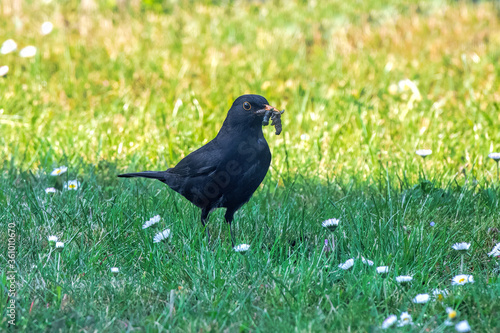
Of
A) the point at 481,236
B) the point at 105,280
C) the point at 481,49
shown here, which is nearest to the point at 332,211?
the point at 481,236

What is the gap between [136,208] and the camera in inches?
138

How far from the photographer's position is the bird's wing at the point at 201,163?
10.3ft

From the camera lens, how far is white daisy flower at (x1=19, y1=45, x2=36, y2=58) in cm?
615

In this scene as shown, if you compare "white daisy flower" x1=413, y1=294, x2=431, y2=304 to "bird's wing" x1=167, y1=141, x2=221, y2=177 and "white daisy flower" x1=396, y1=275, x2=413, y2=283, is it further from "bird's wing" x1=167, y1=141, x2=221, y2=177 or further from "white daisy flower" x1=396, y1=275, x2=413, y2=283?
"bird's wing" x1=167, y1=141, x2=221, y2=177

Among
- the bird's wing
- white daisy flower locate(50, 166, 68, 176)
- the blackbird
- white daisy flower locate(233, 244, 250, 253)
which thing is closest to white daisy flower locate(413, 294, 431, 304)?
white daisy flower locate(233, 244, 250, 253)

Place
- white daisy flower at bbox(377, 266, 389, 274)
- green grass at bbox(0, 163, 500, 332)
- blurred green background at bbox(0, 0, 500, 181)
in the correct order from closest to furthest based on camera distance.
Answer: green grass at bbox(0, 163, 500, 332)
white daisy flower at bbox(377, 266, 389, 274)
blurred green background at bbox(0, 0, 500, 181)

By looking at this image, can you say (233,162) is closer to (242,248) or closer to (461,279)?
(242,248)

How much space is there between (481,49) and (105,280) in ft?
18.2

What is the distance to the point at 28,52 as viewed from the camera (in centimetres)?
619

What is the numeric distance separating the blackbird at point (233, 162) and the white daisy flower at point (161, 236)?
0.32 meters

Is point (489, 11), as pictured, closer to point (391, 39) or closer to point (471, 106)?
point (391, 39)

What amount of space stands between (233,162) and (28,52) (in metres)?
3.97

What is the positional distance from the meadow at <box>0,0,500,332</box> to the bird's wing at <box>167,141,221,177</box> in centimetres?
27

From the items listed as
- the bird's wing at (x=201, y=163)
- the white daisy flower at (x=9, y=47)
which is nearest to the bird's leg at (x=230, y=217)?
the bird's wing at (x=201, y=163)
